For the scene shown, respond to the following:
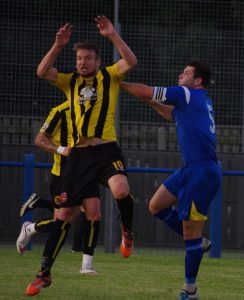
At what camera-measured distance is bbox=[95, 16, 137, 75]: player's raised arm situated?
998 cm

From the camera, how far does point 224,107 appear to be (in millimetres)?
17406

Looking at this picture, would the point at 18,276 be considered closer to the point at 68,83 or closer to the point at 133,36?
the point at 68,83

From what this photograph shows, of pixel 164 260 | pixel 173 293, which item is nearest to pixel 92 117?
pixel 173 293

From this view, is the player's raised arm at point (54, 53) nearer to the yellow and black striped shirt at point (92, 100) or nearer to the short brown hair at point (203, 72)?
the yellow and black striped shirt at point (92, 100)

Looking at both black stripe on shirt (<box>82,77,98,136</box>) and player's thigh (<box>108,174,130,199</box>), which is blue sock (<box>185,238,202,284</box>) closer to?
player's thigh (<box>108,174,130,199</box>)

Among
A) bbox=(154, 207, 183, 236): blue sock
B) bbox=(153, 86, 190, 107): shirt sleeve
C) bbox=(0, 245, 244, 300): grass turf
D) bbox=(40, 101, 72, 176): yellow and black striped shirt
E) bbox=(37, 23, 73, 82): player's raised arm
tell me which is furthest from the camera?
bbox=(40, 101, 72, 176): yellow and black striped shirt

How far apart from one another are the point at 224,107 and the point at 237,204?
1449 millimetres

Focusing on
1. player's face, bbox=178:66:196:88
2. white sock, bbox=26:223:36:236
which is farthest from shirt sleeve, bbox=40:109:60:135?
player's face, bbox=178:66:196:88

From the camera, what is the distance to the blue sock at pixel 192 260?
9695 mm

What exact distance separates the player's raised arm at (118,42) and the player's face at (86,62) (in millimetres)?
230

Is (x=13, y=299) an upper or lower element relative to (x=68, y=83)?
lower

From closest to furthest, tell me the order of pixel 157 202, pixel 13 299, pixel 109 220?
1. pixel 13 299
2. pixel 157 202
3. pixel 109 220

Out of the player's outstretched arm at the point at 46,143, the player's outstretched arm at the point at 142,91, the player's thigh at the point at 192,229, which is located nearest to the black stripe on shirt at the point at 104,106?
the player's outstretched arm at the point at 142,91

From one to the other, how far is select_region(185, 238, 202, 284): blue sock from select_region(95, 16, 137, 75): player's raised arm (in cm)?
166
